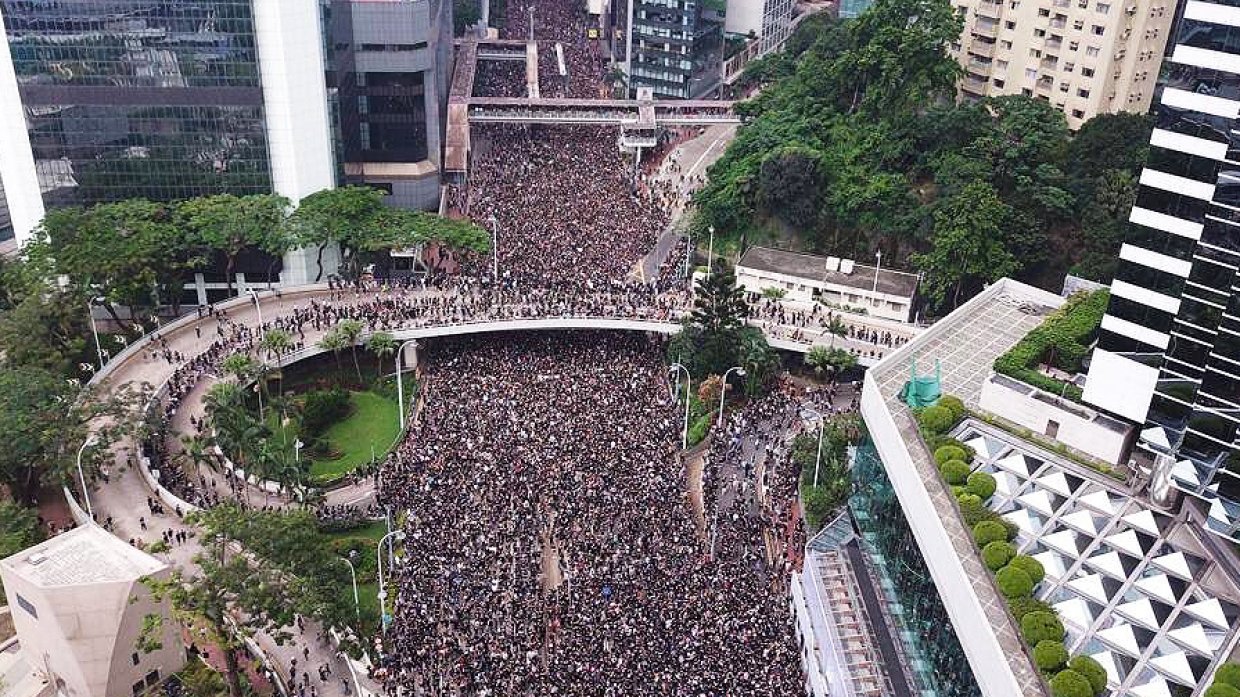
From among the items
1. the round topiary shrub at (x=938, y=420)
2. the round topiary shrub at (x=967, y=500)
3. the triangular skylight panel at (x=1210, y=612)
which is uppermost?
the round topiary shrub at (x=938, y=420)

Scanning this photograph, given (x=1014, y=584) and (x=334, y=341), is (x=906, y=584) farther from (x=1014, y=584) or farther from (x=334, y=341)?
(x=334, y=341)

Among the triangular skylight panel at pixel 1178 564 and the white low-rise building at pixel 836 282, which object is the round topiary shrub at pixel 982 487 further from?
the white low-rise building at pixel 836 282

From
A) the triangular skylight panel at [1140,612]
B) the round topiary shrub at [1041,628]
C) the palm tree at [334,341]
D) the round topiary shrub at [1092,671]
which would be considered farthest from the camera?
the palm tree at [334,341]

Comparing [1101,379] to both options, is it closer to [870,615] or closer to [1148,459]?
[1148,459]

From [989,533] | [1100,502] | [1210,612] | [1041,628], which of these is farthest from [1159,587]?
[989,533]

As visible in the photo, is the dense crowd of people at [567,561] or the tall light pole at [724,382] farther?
the tall light pole at [724,382]

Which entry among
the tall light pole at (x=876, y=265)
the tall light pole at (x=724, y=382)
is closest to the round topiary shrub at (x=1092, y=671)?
the tall light pole at (x=724, y=382)

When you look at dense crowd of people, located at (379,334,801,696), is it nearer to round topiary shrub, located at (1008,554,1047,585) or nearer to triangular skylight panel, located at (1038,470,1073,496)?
round topiary shrub, located at (1008,554,1047,585)
